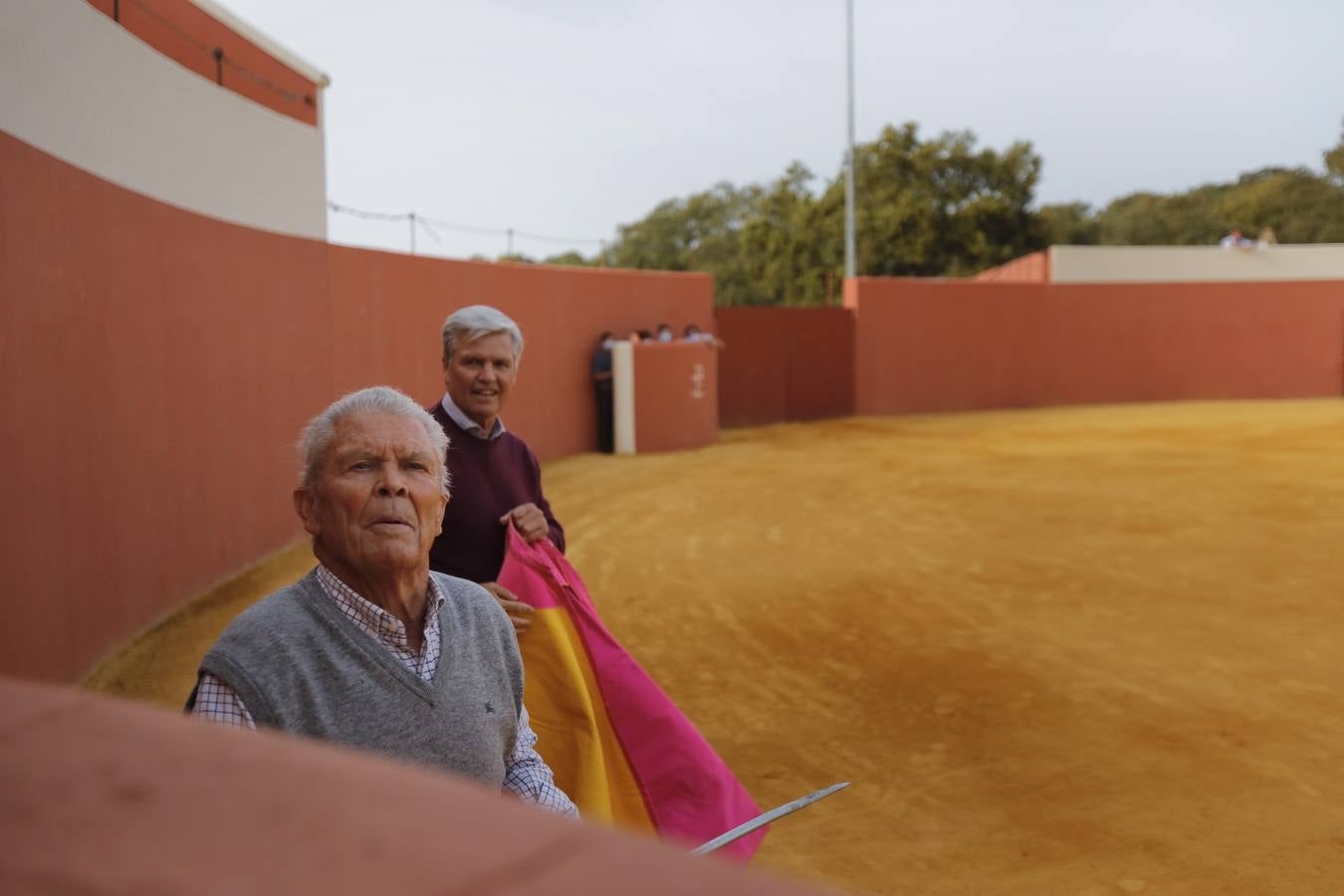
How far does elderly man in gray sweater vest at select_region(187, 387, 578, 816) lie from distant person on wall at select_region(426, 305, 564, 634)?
88 cm

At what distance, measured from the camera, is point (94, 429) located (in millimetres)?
5703

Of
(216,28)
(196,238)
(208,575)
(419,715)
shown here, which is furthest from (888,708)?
(216,28)

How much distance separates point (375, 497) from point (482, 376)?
4.18 ft

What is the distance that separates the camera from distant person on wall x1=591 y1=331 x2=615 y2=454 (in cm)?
1559

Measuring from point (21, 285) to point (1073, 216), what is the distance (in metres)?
55.3

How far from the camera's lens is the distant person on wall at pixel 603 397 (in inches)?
614

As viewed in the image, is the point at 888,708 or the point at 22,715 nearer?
the point at 22,715

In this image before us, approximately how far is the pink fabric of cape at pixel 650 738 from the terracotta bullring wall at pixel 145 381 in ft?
8.80

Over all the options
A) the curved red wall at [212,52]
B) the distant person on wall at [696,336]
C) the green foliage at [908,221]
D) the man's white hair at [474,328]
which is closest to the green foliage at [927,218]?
the green foliage at [908,221]

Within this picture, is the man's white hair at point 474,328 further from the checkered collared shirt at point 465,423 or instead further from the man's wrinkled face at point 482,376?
the checkered collared shirt at point 465,423

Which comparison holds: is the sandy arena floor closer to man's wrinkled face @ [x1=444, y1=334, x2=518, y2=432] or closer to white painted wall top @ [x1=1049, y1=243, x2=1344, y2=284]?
man's wrinkled face @ [x1=444, y1=334, x2=518, y2=432]

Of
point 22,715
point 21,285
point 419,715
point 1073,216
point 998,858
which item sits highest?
point 1073,216

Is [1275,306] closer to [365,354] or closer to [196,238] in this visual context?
[365,354]

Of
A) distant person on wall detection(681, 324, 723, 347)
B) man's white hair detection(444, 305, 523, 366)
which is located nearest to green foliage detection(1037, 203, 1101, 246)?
distant person on wall detection(681, 324, 723, 347)
